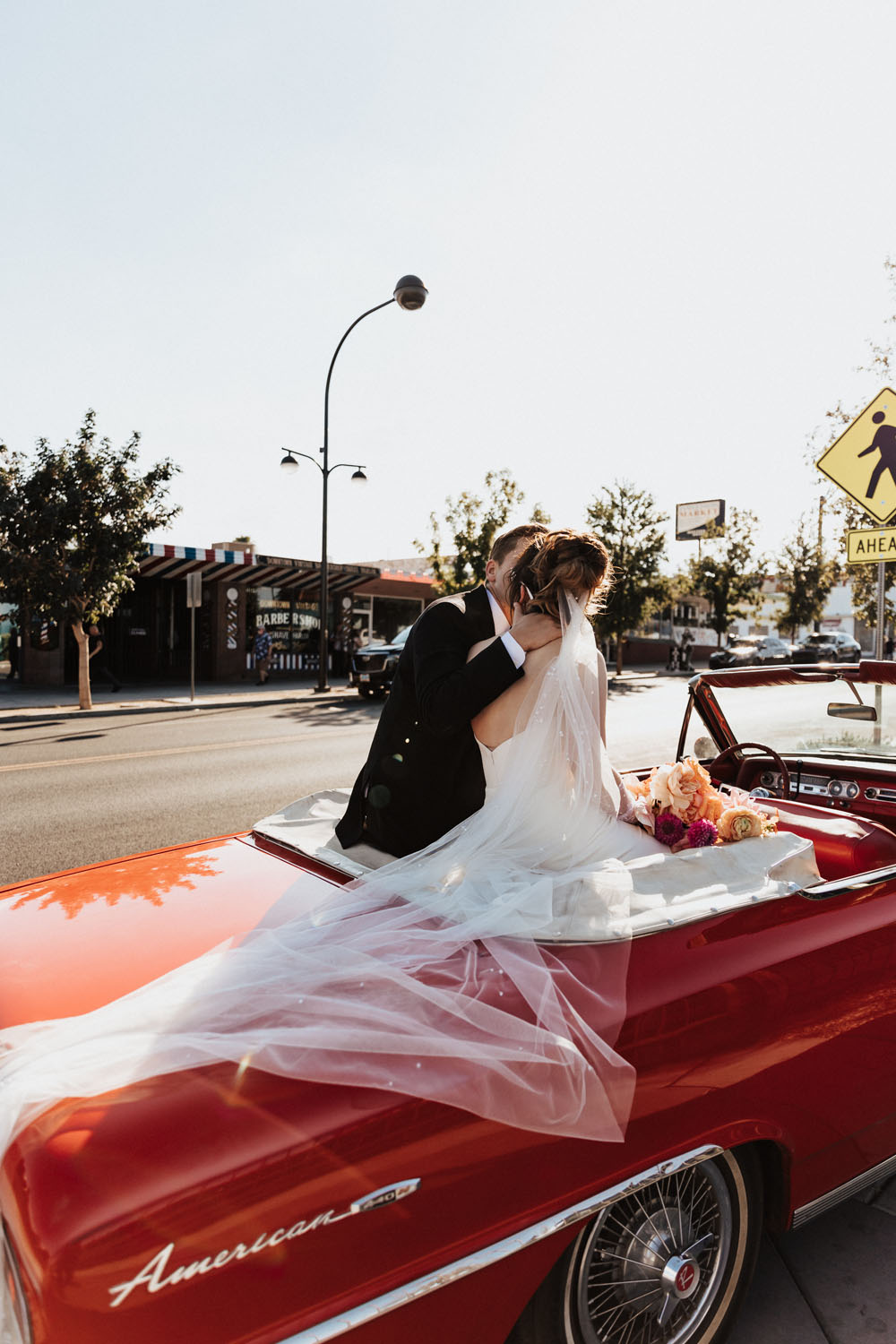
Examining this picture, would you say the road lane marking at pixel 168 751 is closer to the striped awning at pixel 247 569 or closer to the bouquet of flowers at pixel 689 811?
the bouquet of flowers at pixel 689 811

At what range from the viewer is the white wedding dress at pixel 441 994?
1.41 m

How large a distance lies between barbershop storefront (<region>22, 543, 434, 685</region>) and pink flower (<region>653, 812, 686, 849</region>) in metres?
22.3

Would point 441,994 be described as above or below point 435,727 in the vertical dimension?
below

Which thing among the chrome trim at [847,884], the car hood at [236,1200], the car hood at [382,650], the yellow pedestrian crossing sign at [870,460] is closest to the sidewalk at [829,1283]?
the chrome trim at [847,884]

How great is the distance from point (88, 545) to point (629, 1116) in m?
15.9

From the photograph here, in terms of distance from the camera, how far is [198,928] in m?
2.01

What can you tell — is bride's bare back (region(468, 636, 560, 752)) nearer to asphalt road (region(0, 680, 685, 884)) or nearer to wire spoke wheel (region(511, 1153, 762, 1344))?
wire spoke wheel (region(511, 1153, 762, 1344))

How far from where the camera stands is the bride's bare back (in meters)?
2.51

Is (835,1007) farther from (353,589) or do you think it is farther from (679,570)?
(679,570)

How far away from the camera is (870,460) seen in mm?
6402

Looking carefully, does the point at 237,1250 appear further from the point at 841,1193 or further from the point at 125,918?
the point at 841,1193

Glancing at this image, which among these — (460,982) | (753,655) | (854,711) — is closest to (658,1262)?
(460,982)

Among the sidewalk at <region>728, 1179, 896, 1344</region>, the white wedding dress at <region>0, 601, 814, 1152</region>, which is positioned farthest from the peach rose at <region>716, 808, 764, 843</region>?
the sidewalk at <region>728, 1179, 896, 1344</region>

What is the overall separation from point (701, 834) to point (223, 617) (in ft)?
79.9
